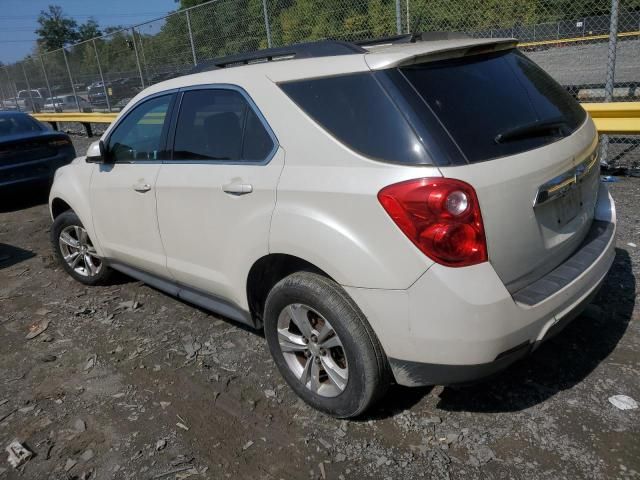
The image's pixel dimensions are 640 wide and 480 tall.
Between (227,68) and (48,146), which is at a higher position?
(227,68)

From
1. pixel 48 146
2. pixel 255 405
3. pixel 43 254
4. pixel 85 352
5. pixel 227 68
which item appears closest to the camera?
pixel 255 405

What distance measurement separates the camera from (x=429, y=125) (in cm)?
225

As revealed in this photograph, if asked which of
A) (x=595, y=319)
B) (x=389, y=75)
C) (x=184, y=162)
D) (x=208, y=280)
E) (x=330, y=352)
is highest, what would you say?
(x=389, y=75)

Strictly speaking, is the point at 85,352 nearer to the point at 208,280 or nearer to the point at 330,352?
the point at 208,280

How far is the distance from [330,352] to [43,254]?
15.3ft

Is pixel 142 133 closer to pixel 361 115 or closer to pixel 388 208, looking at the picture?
pixel 361 115

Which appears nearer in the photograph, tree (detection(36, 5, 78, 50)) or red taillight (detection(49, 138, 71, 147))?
red taillight (detection(49, 138, 71, 147))

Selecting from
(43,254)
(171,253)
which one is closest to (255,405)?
(171,253)

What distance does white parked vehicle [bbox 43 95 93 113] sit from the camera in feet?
53.9

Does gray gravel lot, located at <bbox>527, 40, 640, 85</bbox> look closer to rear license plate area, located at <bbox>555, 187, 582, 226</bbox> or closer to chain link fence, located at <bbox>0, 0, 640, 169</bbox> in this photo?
chain link fence, located at <bbox>0, 0, 640, 169</bbox>

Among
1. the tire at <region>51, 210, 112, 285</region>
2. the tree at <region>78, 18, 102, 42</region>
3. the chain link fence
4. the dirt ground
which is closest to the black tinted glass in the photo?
the chain link fence

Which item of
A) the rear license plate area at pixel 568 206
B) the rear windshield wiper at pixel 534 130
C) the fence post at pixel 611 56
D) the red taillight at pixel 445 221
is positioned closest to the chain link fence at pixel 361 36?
the fence post at pixel 611 56

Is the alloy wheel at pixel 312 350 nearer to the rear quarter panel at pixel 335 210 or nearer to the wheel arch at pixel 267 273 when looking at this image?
the wheel arch at pixel 267 273

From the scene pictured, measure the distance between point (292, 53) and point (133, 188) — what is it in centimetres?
153
